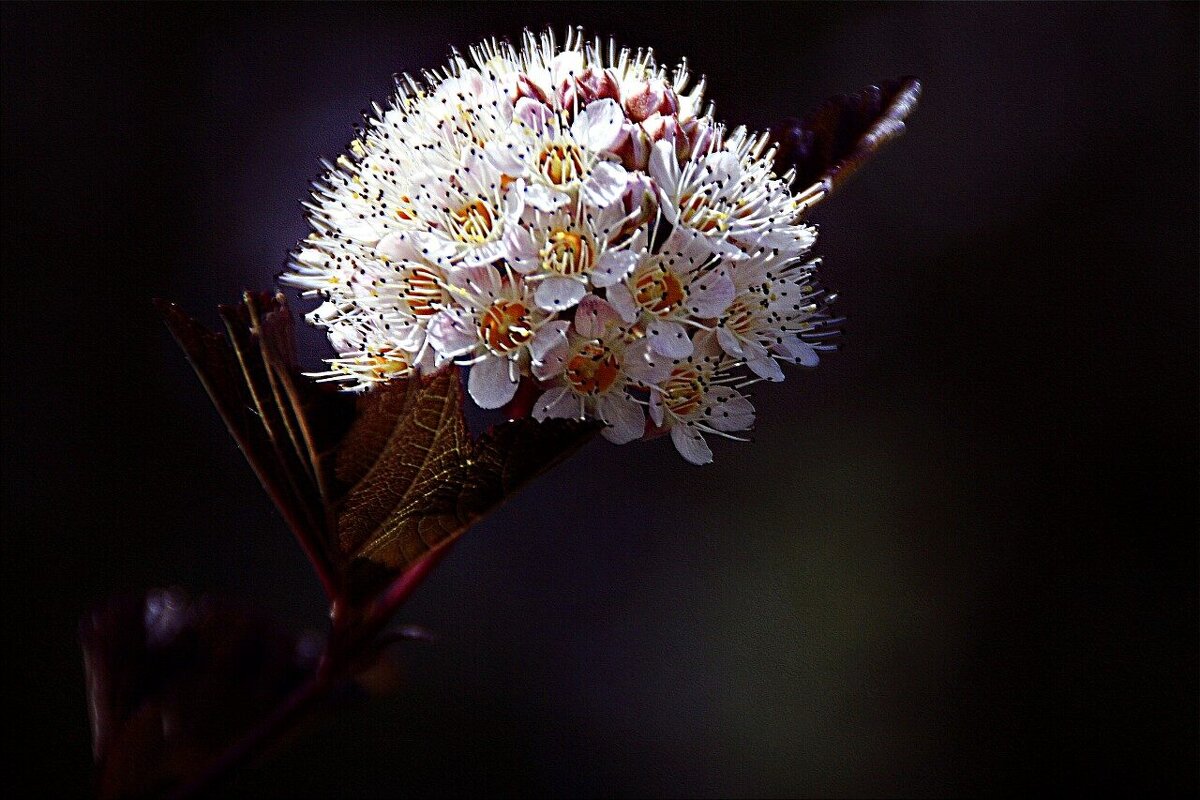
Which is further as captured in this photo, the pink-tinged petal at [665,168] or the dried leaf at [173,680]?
the pink-tinged petal at [665,168]

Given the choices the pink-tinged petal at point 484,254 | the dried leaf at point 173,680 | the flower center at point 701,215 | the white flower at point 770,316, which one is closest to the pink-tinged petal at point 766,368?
the white flower at point 770,316

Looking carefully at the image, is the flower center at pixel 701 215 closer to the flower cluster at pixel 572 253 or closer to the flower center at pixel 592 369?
the flower cluster at pixel 572 253

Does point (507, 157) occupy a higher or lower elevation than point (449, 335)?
higher

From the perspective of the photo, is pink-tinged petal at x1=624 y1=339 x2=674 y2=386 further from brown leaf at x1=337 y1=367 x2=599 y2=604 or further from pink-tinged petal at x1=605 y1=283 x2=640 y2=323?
→ brown leaf at x1=337 y1=367 x2=599 y2=604

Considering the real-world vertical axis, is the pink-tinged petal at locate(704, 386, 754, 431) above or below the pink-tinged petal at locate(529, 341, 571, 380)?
below

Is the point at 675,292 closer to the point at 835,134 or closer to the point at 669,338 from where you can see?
the point at 669,338

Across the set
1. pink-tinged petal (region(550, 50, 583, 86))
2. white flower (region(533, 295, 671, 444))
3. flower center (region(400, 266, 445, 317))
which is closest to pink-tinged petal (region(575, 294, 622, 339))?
white flower (region(533, 295, 671, 444))

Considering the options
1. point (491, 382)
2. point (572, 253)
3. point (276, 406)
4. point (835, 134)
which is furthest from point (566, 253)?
point (835, 134)
